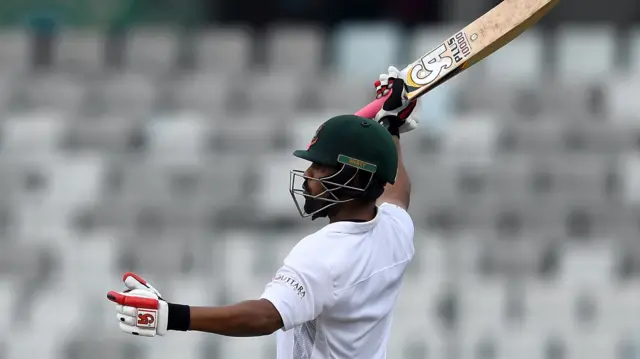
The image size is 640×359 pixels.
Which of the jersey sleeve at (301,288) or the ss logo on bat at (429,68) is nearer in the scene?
the jersey sleeve at (301,288)

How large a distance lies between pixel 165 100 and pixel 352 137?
17.1 ft

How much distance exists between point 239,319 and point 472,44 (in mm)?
1246

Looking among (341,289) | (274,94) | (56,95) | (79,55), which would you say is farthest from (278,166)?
(341,289)

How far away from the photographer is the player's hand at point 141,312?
224 centimetres

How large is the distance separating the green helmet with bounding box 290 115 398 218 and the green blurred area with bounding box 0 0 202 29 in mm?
5771

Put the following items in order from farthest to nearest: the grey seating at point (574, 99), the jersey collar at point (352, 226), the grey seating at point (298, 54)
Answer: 1. the grey seating at point (298, 54)
2. the grey seating at point (574, 99)
3. the jersey collar at point (352, 226)

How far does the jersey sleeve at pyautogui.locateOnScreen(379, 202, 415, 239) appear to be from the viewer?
280 cm

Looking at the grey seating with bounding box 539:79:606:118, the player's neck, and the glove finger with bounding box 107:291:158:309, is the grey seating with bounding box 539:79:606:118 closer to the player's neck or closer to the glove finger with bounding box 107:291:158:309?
the player's neck

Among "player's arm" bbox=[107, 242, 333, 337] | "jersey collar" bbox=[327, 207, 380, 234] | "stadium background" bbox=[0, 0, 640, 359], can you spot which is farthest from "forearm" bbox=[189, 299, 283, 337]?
"stadium background" bbox=[0, 0, 640, 359]

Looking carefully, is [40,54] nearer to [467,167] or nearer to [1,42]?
[1,42]

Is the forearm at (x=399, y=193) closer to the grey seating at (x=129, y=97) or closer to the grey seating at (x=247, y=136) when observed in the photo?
the grey seating at (x=247, y=136)

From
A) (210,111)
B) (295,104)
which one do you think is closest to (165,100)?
(210,111)

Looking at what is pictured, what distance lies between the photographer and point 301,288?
2.41 m

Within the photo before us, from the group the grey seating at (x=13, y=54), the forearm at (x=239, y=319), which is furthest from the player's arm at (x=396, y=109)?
the grey seating at (x=13, y=54)
